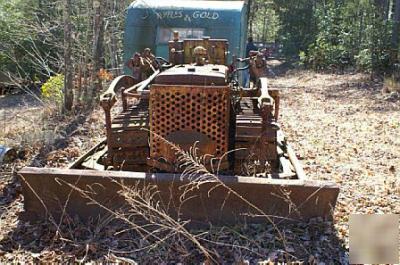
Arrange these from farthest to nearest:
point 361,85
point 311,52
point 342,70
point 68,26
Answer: point 311,52 → point 342,70 → point 361,85 → point 68,26

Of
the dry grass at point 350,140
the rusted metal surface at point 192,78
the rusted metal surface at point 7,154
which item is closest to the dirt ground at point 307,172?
the dry grass at point 350,140

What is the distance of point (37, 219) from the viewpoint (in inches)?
170

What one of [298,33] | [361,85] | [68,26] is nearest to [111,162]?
[68,26]

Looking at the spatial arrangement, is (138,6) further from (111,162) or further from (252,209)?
(252,209)

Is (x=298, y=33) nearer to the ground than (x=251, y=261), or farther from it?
farther from it

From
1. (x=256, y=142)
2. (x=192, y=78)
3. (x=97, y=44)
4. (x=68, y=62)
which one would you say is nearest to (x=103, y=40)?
(x=97, y=44)

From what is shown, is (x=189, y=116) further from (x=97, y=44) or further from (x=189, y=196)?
(x=97, y=44)

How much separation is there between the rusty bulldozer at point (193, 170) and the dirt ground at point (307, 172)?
20 cm

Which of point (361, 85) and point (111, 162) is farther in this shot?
point (361, 85)

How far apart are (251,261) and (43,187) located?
1916 millimetres

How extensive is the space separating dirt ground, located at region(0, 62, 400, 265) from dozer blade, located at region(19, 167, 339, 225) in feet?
0.44

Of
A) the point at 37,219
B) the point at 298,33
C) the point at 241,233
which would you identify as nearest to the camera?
the point at 241,233

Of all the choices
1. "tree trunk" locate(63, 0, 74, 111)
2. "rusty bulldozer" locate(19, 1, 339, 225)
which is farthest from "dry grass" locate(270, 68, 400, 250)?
"tree trunk" locate(63, 0, 74, 111)

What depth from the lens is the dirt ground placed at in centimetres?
382
